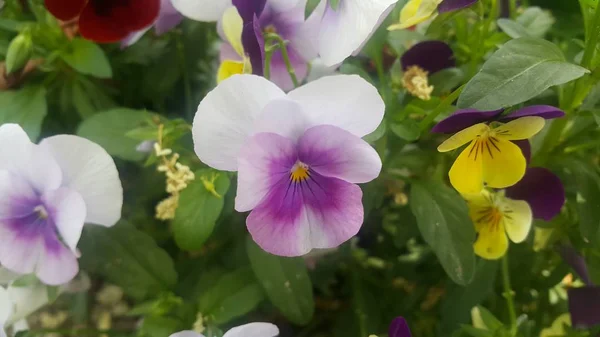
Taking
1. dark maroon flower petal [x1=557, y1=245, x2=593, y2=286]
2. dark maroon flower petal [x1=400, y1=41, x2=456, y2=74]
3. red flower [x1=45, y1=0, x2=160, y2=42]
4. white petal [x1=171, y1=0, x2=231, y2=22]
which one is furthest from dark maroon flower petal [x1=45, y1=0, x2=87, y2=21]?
dark maroon flower petal [x1=557, y1=245, x2=593, y2=286]

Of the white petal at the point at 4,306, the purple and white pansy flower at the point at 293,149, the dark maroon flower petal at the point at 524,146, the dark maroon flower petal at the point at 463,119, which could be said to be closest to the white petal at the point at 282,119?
the purple and white pansy flower at the point at 293,149

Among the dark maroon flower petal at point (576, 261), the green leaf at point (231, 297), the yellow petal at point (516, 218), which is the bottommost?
the green leaf at point (231, 297)

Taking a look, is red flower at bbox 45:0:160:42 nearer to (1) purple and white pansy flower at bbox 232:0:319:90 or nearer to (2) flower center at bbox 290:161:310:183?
(1) purple and white pansy flower at bbox 232:0:319:90

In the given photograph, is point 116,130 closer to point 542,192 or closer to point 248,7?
point 248,7

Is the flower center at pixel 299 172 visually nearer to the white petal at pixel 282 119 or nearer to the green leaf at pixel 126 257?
the white petal at pixel 282 119

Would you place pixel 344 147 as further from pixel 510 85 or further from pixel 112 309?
pixel 112 309
